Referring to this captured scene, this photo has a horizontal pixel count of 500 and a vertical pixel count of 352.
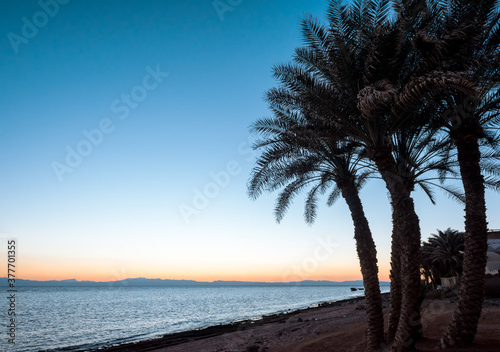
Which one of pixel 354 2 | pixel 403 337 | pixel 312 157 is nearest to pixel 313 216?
pixel 312 157

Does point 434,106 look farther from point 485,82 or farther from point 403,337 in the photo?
point 403,337

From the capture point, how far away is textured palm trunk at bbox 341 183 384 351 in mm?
9484

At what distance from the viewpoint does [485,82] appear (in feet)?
26.1

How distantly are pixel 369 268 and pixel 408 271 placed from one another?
94.6 inches

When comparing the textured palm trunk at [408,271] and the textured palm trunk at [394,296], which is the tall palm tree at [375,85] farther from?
the textured palm trunk at [394,296]

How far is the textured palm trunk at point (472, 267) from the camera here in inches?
283

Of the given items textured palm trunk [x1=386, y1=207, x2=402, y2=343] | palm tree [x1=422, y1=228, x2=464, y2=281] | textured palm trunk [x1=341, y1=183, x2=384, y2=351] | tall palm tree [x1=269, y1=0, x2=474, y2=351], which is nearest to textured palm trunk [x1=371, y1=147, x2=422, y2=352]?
tall palm tree [x1=269, y1=0, x2=474, y2=351]

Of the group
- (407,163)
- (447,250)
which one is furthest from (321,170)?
(447,250)

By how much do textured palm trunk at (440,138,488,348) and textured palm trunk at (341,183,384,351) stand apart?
2.22m

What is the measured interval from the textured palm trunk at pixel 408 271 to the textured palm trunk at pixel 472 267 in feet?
2.47

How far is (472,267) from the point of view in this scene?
7348 mm

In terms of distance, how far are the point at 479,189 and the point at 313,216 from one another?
974cm

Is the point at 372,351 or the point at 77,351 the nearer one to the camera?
the point at 372,351

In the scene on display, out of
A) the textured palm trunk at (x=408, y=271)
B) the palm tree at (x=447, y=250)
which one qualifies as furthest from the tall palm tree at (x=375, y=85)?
the palm tree at (x=447, y=250)
